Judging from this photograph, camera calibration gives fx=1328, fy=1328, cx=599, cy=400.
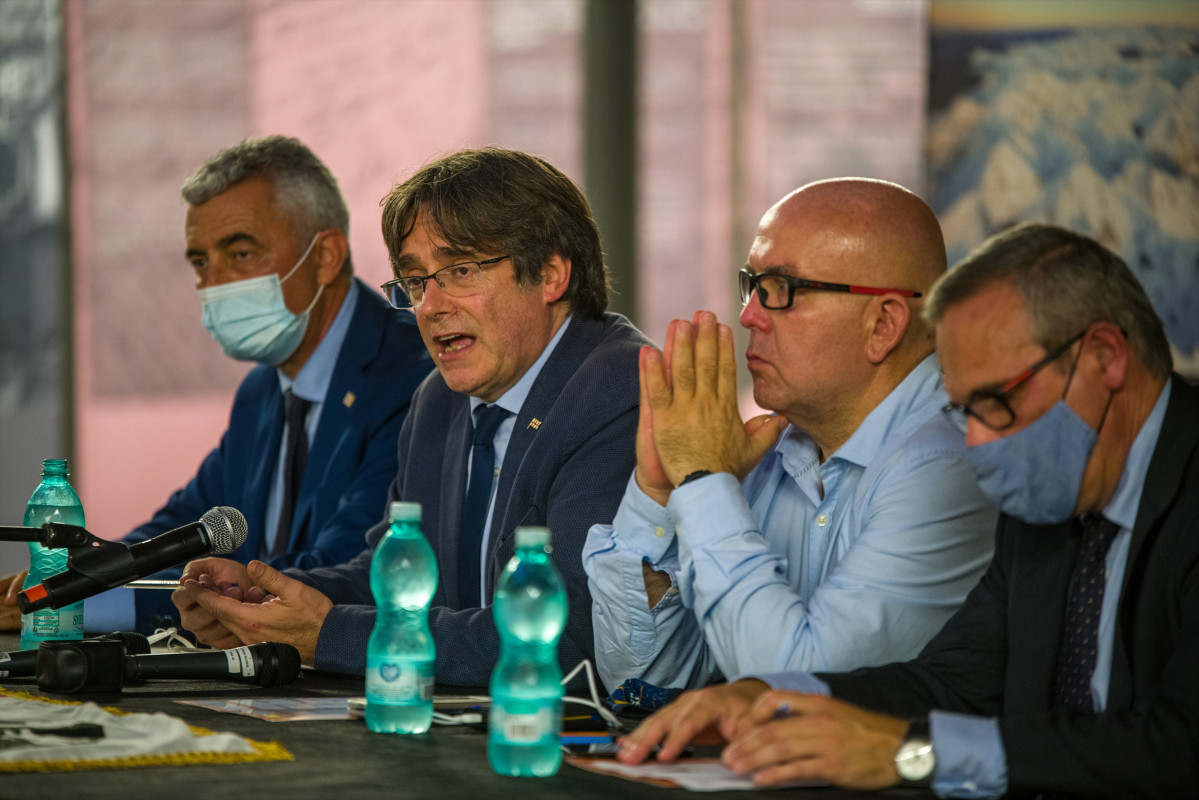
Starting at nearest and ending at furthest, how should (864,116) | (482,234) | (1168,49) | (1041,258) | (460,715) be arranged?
(1041,258), (460,715), (482,234), (1168,49), (864,116)

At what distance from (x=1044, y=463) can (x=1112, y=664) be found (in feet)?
0.85

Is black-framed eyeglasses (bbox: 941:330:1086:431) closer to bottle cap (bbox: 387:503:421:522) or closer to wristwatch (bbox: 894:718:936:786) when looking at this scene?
wristwatch (bbox: 894:718:936:786)

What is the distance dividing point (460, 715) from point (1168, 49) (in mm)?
3420

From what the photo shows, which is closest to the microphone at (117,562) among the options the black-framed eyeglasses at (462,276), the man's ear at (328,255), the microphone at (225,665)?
the microphone at (225,665)

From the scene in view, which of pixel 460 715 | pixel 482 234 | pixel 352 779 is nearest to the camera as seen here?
pixel 352 779

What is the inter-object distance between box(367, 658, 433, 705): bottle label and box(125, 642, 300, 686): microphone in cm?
48

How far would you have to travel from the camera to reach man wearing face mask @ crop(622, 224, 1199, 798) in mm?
1504

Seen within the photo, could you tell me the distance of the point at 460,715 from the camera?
1847 mm

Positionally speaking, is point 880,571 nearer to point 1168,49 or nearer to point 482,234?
point 482,234

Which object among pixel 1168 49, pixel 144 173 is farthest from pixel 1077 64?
pixel 144 173

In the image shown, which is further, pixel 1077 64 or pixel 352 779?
pixel 1077 64

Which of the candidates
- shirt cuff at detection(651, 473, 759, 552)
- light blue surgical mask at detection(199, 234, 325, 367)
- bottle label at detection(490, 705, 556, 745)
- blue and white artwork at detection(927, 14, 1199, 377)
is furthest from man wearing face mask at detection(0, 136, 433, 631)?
blue and white artwork at detection(927, 14, 1199, 377)

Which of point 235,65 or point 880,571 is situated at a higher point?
point 235,65

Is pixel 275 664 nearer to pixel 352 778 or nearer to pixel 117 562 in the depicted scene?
pixel 117 562
